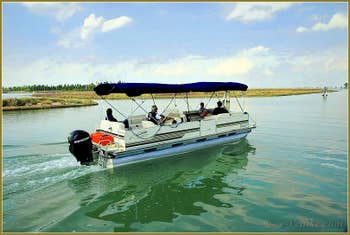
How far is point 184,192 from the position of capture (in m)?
8.73

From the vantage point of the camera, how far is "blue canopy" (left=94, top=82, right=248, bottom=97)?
35.7 feet

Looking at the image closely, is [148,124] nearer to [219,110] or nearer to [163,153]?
[163,153]

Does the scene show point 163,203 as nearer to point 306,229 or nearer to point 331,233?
point 306,229

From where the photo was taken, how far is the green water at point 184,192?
22.6ft

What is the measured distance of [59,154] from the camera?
12266 millimetres

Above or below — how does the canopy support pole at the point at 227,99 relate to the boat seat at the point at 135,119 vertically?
above

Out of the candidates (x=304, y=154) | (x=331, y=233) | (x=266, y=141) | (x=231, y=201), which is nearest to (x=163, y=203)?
(x=231, y=201)

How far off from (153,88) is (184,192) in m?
4.88

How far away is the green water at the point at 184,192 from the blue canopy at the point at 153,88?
302 cm

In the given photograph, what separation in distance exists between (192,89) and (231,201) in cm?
631

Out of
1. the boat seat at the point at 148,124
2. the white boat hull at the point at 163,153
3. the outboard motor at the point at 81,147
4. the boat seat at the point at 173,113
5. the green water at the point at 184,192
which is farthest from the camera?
the boat seat at the point at 173,113

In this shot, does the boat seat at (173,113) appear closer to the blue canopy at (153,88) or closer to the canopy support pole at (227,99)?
the blue canopy at (153,88)

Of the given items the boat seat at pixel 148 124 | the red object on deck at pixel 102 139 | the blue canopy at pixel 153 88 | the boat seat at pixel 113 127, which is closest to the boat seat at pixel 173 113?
the blue canopy at pixel 153 88

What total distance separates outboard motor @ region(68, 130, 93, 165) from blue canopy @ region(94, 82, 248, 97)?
6.62 ft
